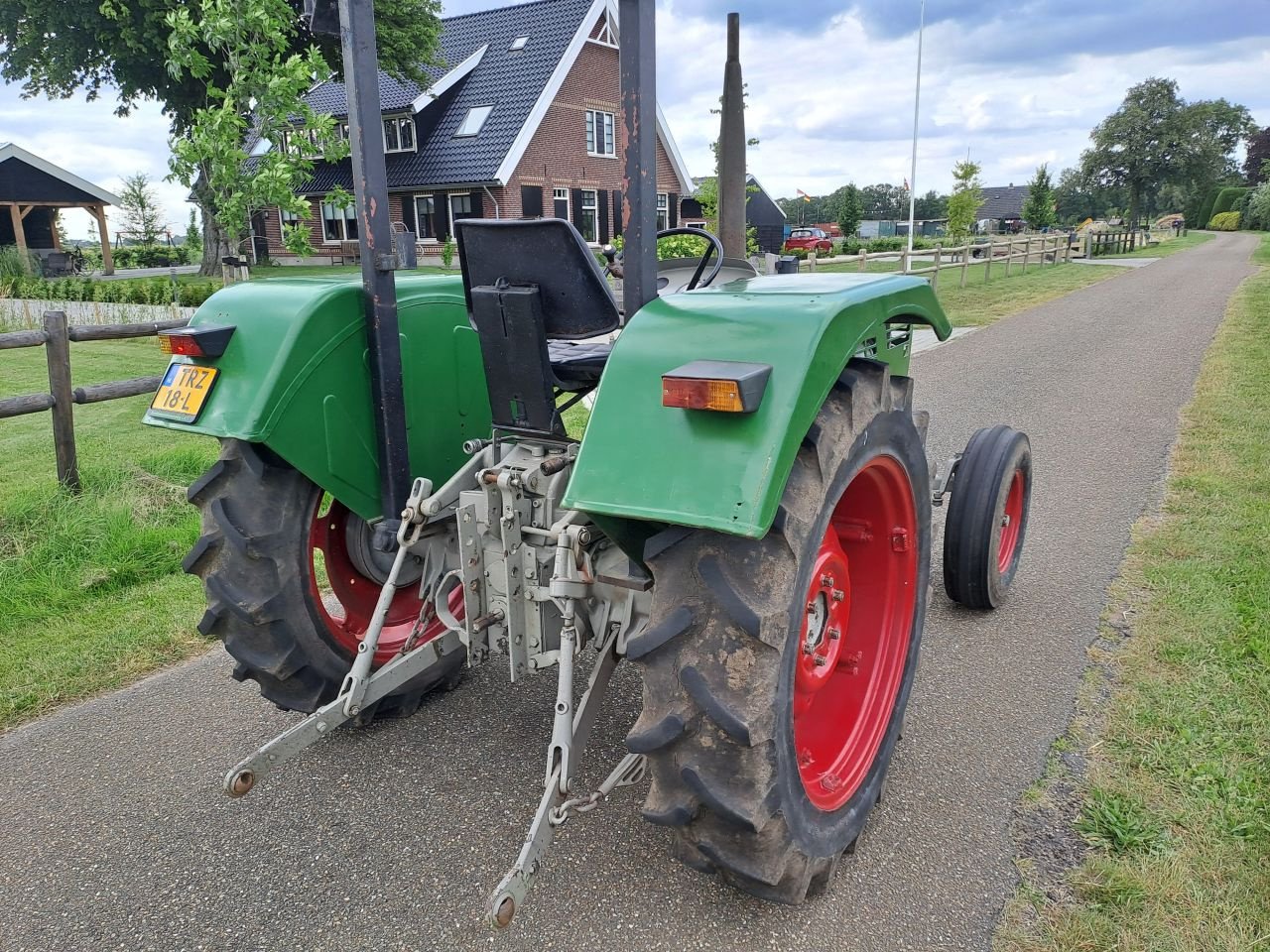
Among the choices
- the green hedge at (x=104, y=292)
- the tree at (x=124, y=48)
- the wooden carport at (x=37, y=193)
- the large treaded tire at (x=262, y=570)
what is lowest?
the large treaded tire at (x=262, y=570)

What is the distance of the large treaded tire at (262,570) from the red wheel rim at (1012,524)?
2.80m

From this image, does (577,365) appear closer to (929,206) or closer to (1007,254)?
(1007,254)

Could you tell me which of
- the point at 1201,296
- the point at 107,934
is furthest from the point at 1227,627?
the point at 1201,296

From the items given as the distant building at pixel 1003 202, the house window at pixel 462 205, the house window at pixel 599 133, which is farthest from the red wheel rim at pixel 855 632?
the distant building at pixel 1003 202

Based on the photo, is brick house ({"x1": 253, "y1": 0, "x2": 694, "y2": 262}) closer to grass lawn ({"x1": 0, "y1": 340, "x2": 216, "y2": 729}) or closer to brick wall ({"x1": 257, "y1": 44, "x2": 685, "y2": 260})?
brick wall ({"x1": 257, "y1": 44, "x2": 685, "y2": 260})

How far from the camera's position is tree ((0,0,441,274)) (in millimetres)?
21281

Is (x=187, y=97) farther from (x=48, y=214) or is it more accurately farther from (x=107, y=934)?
(x=107, y=934)

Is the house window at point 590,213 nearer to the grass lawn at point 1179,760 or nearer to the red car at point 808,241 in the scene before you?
the red car at point 808,241

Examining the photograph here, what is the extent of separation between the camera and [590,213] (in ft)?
92.2

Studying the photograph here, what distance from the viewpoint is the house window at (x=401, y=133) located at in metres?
27.0

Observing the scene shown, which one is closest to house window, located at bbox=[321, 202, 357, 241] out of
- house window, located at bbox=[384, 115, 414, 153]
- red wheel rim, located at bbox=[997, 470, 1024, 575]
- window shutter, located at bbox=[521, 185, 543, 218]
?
house window, located at bbox=[384, 115, 414, 153]

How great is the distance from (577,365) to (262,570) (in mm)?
1037

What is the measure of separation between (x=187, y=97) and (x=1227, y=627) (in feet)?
91.2

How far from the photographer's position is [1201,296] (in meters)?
16.4
